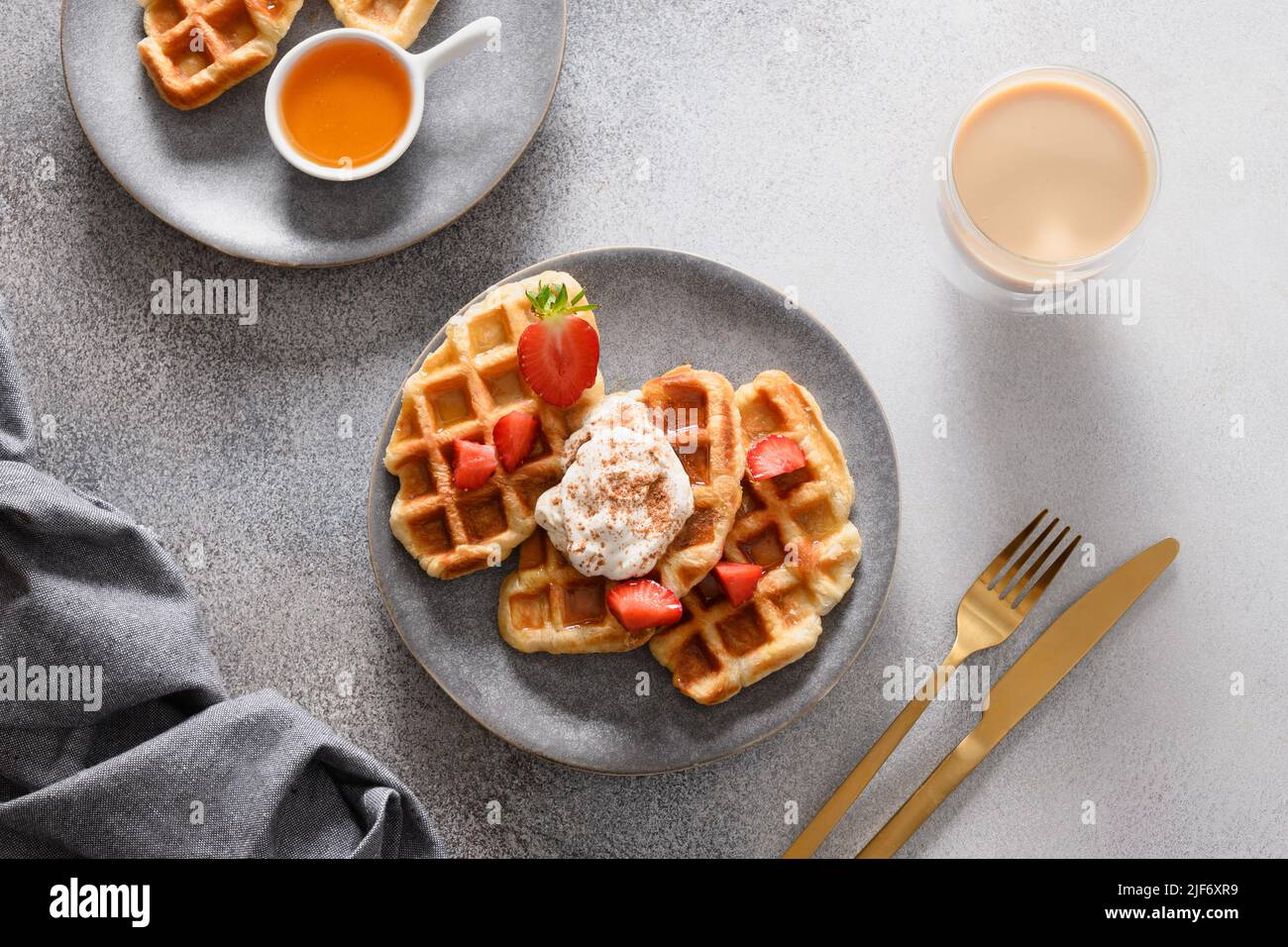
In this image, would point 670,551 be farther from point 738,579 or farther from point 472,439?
point 472,439

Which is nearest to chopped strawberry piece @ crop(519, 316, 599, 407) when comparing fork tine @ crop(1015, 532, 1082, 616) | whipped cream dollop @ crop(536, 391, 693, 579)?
whipped cream dollop @ crop(536, 391, 693, 579)

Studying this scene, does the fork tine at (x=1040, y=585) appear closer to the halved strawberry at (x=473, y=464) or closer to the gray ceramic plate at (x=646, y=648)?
the gray ceramic plate at (x=646, y=648)

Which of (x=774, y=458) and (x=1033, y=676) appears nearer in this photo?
(x=774, y=458)

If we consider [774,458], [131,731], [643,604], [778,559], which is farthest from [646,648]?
[131,731]

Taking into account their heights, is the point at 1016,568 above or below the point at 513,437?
below

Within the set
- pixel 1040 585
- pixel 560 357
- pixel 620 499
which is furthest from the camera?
pixel 1040 585
